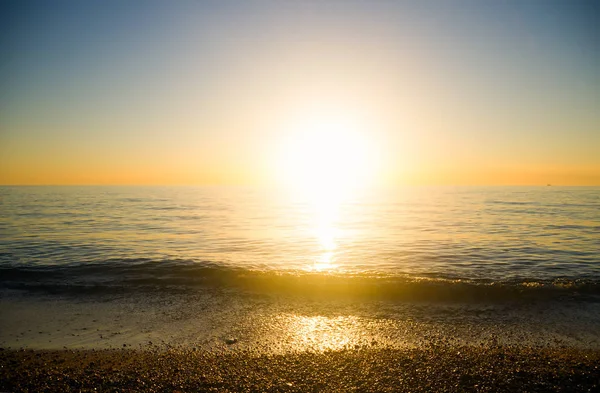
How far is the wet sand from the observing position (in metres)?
8.04

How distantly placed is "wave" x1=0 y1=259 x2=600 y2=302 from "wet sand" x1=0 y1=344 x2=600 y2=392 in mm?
6727

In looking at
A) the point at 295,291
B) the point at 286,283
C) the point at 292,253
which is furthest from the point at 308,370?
the point at 292,253

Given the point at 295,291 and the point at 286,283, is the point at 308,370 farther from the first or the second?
the point at 286,283

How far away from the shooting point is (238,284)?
19203mm

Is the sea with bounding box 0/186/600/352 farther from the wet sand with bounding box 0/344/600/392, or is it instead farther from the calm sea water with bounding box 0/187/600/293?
the wet sand with bounding box 0/344/600/392

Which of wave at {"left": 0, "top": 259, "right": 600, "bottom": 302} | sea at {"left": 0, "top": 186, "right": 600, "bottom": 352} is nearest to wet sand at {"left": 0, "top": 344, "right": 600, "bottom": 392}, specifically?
sea at {"left": 0, "top": 186, "right": 600, "bottom": 352}

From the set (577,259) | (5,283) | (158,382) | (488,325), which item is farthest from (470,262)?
(5,283)

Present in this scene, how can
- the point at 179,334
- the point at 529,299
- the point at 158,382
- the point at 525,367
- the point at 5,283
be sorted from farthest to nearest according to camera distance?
the point at 5,283 → the point at 529,299 → the point at 179,334 → the point at 525,367 → the point at 158,382

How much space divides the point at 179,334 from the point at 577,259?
26.2 metres

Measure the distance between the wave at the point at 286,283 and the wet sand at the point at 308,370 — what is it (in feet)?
22.1

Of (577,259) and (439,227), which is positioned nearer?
(577,259)

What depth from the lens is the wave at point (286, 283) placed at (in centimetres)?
1660

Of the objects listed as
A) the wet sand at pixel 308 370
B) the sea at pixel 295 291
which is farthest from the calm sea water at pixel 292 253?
the wet sand at pixel 308 370

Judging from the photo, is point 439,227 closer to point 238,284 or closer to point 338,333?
point 238,284
